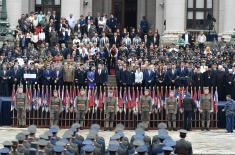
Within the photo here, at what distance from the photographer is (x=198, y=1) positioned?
5541cm

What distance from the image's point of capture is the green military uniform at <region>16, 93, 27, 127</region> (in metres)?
38.2

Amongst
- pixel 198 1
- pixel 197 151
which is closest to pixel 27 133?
pixel 197 151

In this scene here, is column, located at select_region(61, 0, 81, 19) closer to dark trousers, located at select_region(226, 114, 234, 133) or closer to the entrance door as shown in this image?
the entrance door

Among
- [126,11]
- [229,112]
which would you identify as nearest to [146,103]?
[229,112]

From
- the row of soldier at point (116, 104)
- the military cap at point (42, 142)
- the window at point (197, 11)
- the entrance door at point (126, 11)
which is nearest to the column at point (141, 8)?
the entrance door at point (126, 11)

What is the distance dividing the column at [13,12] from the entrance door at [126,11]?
987 cm

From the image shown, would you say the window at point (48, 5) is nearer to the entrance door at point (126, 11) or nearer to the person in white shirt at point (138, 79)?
the entrance door at point (126, 11)

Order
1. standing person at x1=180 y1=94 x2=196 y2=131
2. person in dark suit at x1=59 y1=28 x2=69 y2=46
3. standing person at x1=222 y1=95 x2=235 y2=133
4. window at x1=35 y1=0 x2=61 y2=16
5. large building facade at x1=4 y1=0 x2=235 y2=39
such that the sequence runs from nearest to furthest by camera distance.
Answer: standing person at x1=222 y1=95 x2=235 y2=133 → standing person at x1=180 y1=94 x2=196 y2=131 → person in dark suit at x1=59 y1=28 x2=69 y2=46 → large building facade at x1=4 y1=0 x2=235 y2=39 → window at x1=35 y1=0 x2=61 y2=16

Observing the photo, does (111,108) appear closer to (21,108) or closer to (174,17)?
(21,108)

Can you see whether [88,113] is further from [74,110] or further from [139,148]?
[139,148]

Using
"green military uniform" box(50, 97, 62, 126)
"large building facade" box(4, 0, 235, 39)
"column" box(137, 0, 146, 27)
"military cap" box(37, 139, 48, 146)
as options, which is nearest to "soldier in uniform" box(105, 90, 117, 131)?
"green military uniform" box(50, 97, 62, 126)

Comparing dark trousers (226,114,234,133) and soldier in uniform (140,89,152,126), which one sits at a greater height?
soldier in uniform (140,89,152,126)

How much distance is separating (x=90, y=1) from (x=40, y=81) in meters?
18.8

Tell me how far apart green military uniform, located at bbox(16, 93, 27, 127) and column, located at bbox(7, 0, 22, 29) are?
1569 centimetres
